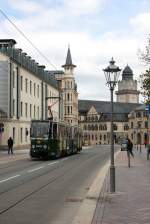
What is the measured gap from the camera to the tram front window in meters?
39.5

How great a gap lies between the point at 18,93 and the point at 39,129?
30.3 metres

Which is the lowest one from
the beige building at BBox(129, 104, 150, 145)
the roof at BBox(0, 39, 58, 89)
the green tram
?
the green tram

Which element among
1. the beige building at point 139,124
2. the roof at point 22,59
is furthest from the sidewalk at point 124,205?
the beige building at point 139,124

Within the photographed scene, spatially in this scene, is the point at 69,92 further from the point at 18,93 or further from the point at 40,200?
the point at 40,200

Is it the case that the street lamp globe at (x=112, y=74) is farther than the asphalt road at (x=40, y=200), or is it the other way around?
the street lamp globe at (x=112, y=74)

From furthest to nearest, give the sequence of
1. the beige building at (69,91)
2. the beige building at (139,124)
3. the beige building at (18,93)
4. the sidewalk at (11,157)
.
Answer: the beige building at (139,124)
the beige building at (69,91)
the beige building at (18,93)
the sidewalk at (11,157)

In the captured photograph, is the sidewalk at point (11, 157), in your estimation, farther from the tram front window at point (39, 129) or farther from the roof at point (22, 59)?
the roof at point (22, 59)

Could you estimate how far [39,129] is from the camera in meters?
39.6

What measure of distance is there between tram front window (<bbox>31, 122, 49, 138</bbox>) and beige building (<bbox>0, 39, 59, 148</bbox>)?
58.5 ft

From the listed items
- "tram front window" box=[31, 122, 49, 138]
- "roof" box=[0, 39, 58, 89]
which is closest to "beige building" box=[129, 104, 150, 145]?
"roof" box=[0, 39, 58, 89]

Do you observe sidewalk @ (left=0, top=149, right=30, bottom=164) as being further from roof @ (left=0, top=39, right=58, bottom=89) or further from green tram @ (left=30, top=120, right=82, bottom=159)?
roof @ (left=0, top=39, right=58, bottom=89)

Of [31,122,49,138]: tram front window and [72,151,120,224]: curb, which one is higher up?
[31,122,49,138]: tram front window

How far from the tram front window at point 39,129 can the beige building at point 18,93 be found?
702 inches

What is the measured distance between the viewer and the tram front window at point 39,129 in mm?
39469
